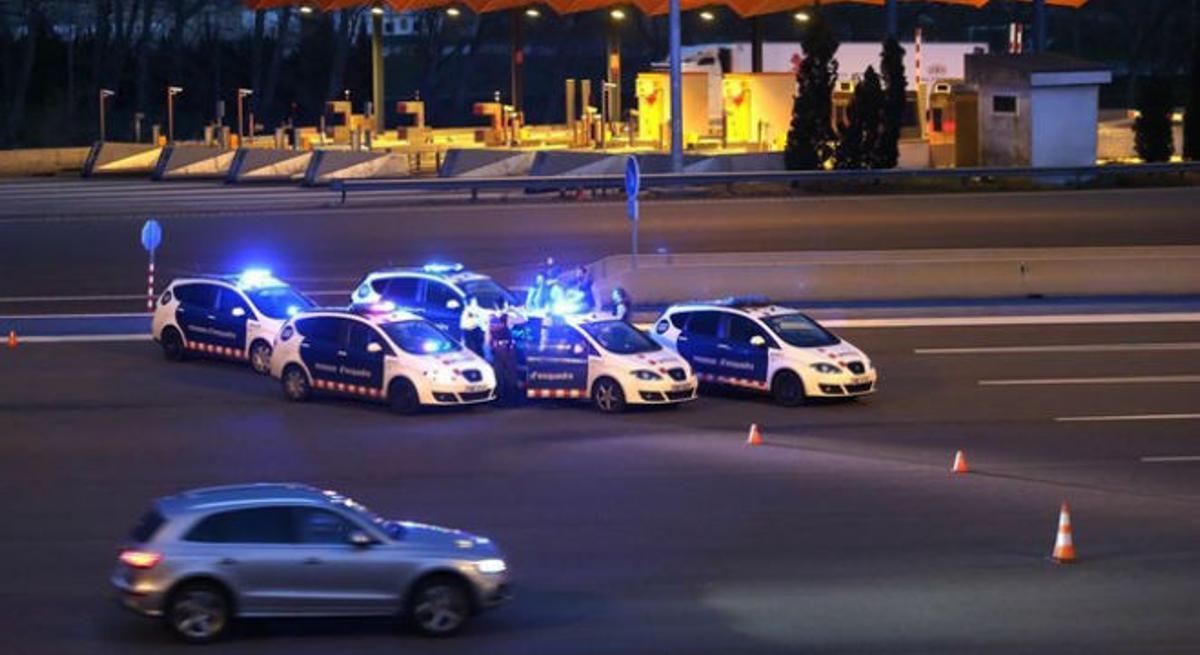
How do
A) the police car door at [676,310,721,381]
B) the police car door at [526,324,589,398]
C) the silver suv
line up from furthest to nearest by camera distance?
the police car door at [676,310,721,381]
the police car door at [526,324,589,398]
the silver suv

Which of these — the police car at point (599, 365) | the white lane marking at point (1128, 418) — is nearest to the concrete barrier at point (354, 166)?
the police car at point (599, 365)

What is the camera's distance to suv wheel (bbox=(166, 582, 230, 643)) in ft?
41.6

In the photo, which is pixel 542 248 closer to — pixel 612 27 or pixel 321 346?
pixel 321 346

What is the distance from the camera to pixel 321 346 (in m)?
23.4

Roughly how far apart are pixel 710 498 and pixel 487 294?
33.6 ft

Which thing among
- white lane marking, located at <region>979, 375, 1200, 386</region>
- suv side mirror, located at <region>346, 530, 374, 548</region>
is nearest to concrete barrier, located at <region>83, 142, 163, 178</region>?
white lane marking, located at <region>979, 375, 1200, 386</region>

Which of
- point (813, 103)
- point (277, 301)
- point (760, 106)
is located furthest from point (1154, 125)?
point (277, 301)

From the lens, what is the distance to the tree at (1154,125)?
165ft

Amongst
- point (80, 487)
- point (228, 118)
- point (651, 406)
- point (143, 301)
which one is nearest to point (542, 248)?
point (143, 301)

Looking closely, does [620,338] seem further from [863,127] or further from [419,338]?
[863,127]

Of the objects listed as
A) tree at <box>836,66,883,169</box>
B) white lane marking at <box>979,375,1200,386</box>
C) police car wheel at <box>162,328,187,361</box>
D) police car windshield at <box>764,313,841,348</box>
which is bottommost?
white lane marking at <box>979,375,1200,386</box>

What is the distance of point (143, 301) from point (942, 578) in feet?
69.5

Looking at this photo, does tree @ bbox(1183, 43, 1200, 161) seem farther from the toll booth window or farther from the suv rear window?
the suv rear window

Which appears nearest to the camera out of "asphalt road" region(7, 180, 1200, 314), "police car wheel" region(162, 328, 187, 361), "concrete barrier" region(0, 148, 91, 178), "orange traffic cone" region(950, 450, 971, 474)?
"orange traffic cone" region(950, 450, 971, 474)
